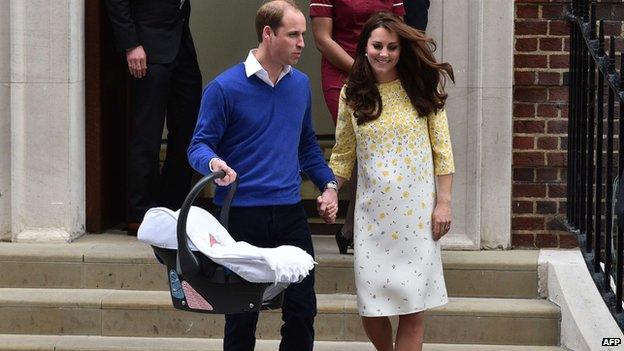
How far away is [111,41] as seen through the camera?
7.62 m

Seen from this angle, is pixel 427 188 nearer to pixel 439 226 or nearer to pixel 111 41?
pixel 439 226

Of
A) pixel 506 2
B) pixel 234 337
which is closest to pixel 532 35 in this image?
pixel 506 2

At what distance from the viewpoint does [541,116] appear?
6977 millimetres

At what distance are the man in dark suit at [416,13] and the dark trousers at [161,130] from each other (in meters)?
1.34

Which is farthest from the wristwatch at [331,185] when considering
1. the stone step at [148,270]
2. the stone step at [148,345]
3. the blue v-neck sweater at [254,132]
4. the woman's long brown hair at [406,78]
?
the stone step at [148,270]

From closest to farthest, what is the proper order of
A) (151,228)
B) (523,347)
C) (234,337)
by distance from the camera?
(151,228) → (234,337) → (523,347)

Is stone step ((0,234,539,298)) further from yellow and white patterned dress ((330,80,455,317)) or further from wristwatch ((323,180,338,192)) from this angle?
wristwatch ((323,180,338,192))

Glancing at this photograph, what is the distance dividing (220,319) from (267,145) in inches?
62.8

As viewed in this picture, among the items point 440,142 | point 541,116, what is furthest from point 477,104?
point 440,142

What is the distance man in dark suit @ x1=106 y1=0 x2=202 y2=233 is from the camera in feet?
23.0

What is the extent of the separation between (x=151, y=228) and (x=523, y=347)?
8.03ft

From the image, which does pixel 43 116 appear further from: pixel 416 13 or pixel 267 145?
pixel 267 145

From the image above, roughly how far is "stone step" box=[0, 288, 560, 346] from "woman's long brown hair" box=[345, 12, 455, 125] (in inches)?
55.2

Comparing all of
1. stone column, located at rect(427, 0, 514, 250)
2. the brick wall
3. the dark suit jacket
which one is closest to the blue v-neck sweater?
stone column, located at rect(427, 0, 514, 250)
